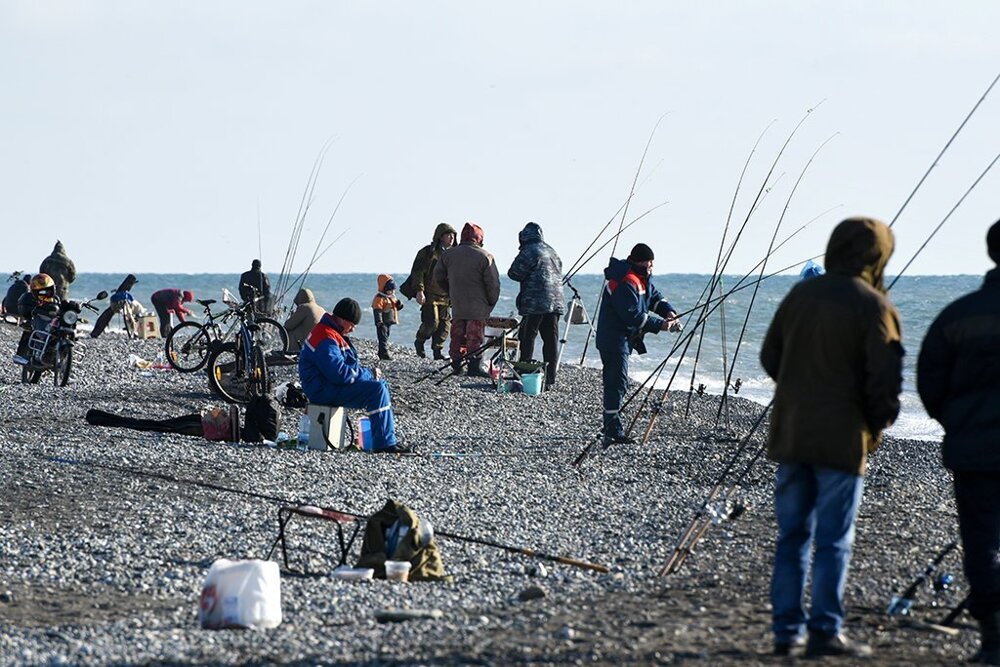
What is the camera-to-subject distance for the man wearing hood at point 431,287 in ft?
52.9

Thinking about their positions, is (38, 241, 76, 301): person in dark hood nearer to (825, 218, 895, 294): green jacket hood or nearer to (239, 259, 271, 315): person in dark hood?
(239, 259, 271, 315): person in dark hood

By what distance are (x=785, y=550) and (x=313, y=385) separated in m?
5.88

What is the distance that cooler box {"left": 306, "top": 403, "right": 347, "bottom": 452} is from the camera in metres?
10.5

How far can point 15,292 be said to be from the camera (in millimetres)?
22031

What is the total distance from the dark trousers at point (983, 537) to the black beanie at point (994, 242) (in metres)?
0.70

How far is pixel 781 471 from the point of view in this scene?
4.86 meters

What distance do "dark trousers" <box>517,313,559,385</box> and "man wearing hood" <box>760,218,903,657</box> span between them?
9865 millimetres

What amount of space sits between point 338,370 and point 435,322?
707 centimetres

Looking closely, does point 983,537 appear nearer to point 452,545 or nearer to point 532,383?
point 452,545

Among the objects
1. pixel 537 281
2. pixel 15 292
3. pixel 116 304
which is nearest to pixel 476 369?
pixel 537 281

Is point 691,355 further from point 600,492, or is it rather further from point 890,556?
point 890,556

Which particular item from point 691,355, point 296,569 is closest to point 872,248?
point 296,569

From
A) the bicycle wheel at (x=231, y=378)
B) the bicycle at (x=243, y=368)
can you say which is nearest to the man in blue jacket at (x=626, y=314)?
the bicycle at (x=243, y=368)

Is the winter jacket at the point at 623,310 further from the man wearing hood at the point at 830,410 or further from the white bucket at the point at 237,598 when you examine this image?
the man wearing hood at the point at 830,410
